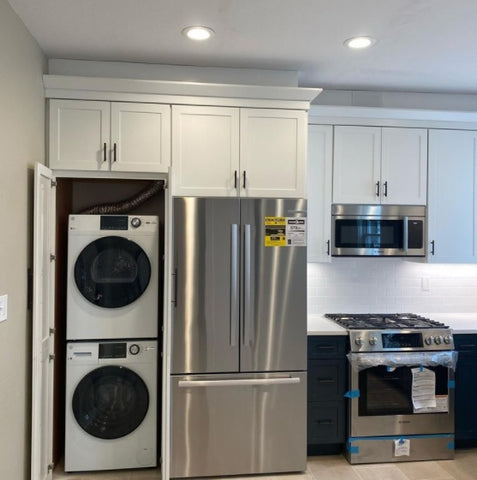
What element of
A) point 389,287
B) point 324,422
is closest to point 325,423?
point 324,422

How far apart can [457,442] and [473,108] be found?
103 inches

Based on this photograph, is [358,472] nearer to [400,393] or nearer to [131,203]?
[400,393]

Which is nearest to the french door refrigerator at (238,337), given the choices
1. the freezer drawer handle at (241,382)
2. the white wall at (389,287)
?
the freezer drawer handle at (241,382)

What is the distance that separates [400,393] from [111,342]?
202cm

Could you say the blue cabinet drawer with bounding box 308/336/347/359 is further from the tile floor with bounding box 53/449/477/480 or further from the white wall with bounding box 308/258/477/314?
the tile floor with bounding box 53/449/477/480

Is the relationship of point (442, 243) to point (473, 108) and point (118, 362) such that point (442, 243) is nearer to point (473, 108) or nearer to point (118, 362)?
point (473, 108)

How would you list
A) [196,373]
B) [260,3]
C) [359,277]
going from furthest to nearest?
[359,277]
[196,373]
[260,3]

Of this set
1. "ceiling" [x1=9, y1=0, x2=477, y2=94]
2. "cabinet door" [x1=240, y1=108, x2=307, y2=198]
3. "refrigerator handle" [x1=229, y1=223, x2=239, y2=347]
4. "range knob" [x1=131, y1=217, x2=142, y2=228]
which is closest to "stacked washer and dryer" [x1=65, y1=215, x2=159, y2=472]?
"range knob" [x1=131, y1=217, x2=142, y2=228]

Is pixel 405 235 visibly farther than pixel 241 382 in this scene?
Yes

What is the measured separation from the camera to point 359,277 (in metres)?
3.79

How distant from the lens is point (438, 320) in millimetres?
3566

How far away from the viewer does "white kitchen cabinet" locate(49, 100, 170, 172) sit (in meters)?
2.80

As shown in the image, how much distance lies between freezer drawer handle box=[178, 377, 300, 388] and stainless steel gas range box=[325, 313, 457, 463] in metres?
0.50

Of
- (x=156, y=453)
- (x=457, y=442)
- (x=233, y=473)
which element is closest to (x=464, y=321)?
(x=457, y=442)
